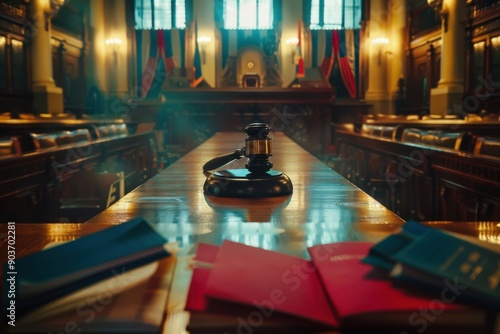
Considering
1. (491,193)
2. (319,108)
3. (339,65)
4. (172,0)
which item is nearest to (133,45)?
(172,0)

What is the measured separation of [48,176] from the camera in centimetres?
323

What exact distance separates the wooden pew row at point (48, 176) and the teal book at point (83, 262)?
2.07m

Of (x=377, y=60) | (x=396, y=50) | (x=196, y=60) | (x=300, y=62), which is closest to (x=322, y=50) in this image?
(x=300, y=62)

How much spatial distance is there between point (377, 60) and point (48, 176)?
11.2m

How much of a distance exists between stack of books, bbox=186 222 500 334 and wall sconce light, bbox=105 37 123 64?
522 inches

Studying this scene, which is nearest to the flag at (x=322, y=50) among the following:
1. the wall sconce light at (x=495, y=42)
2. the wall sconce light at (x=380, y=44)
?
the wall sconce light at (x=380, y=44)

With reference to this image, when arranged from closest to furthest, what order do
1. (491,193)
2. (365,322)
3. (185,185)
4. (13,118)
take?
(365,322)
(185,185)
(491,193)
(13,118)

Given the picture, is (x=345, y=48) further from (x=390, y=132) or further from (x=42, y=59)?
(x=390, y=132)

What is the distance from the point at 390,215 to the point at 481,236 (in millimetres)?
282

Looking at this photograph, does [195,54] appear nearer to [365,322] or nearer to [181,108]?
[181,108]

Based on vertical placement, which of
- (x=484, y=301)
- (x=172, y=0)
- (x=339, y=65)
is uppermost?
(x=172, y=0)

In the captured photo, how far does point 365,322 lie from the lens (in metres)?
0.58

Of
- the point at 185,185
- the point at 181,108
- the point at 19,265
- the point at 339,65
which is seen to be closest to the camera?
the point at 19,265

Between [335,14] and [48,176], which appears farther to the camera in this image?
[335,14]
